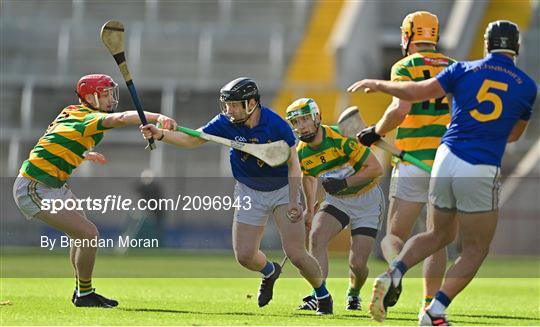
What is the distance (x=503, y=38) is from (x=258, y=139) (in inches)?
94.7

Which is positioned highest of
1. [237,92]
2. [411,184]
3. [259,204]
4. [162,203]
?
[237,92]

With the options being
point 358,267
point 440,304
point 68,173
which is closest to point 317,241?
point 358,267

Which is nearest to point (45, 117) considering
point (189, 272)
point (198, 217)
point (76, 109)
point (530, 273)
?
point (198, 217)

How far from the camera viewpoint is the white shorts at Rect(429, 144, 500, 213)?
7805 mm

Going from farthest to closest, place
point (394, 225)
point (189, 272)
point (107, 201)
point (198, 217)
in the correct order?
point (198, 217) < point (107, 201) < point (189, 272) < point (394, 225)

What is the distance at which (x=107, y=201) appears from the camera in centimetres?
2059

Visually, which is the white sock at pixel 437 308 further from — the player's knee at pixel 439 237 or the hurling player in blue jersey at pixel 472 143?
the player's knee at pixel 439 237

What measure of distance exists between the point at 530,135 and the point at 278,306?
15959 mm

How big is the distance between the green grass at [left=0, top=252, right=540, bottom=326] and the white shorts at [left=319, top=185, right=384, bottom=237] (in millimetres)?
737

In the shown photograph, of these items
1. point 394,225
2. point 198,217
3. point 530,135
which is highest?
point 394,225

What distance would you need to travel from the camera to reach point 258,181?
32.2ft

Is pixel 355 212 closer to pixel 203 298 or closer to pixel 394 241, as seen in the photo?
pixel 394 241

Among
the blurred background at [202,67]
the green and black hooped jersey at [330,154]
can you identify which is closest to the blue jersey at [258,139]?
the green and black hooped jersey at [330,154]

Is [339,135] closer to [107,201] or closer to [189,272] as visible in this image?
[189,272]
